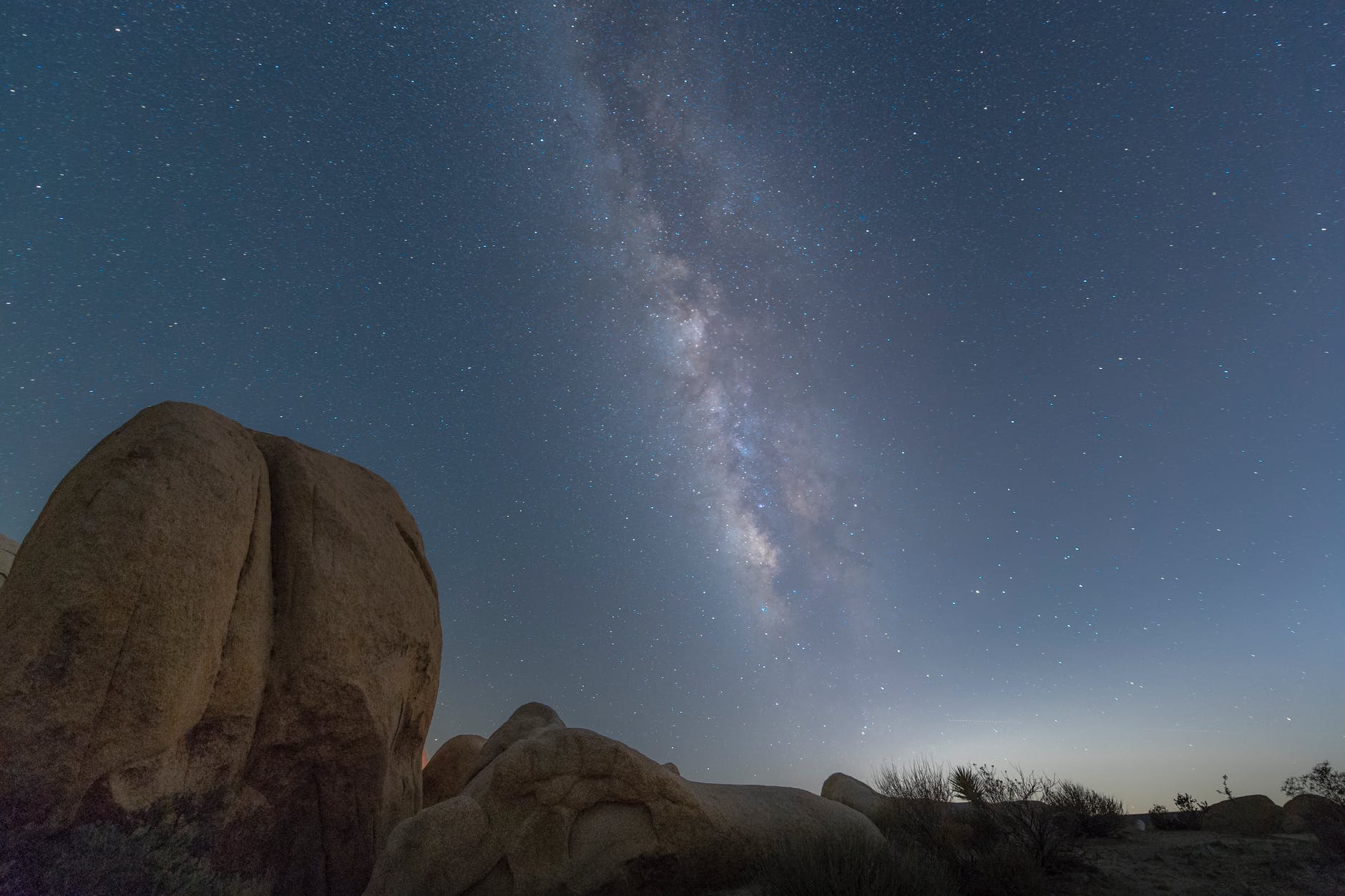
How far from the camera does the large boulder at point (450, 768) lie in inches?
595

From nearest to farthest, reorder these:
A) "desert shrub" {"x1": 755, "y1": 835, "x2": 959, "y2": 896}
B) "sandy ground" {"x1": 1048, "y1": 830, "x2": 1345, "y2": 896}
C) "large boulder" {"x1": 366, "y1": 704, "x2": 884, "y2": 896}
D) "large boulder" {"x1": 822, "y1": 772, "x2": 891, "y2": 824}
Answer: "desert shrub" {"x1": 755, "y1": 835, "x2": 959, "y2": 896}
"large boulder" {"x1": 366, "y1": 704, "x2": 884, "y2": 896}
"sandy ground" {"x1": 1048, "y1": 830, "x2": 1345, "y2": 896}
"large boulder" {"x1": 822, "y1": 772, "x2": 891, "y2": 824}

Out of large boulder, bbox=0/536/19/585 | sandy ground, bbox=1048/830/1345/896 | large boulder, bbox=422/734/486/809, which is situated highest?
large boulder, bbox=0/536/19/585

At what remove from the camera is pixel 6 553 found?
17797mm

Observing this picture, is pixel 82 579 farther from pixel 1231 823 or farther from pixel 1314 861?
pixel 1231 823

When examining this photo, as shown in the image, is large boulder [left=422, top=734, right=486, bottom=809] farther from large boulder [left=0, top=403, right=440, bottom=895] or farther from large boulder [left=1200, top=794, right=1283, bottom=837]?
large boulder [left=1200, top=794, right=1283, bottom=837]

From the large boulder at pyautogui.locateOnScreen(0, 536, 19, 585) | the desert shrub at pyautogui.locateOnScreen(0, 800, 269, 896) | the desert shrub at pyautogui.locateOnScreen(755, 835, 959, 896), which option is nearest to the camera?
the desert shrub at pyautogui.locateOnScreen(0, 800, 269, 896)

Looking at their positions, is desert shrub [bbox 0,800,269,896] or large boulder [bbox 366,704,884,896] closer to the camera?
desert shrub [bbox 0,800,269,896]

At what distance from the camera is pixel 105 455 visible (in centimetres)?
830

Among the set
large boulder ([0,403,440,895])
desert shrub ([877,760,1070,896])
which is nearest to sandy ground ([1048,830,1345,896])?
desert shrub ([877,760,1070,896])

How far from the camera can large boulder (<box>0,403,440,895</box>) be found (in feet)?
23.6

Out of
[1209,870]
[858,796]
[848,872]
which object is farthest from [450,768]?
[1209,870]

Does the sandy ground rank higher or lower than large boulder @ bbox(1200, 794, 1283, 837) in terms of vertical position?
lower

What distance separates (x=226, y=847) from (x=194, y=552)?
Answer: 4072mm

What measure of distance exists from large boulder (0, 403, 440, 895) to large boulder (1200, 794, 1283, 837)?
19.9m
